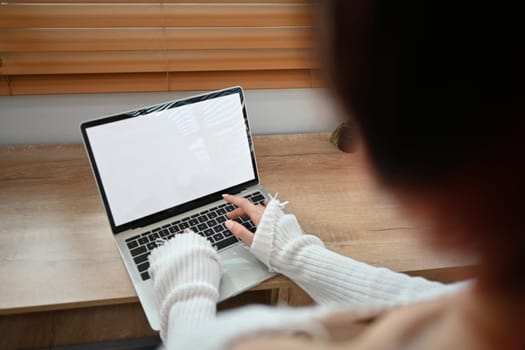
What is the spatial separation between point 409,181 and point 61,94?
3.21 ft

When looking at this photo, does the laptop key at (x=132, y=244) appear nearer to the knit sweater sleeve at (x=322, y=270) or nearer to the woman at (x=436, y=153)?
the knit sweater sleeve at (x=322, y=270)

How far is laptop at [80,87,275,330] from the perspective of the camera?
86cm

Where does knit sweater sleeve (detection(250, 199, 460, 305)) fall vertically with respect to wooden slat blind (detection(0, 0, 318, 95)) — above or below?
below

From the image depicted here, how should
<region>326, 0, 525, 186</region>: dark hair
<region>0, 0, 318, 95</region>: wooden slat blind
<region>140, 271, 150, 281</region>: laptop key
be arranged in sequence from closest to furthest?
<region>326, 0, 525, 186</region>: dark hair, <region>140, 271, 150, 281</region>: laptop key, <region>0, 0, 318, 95</region>: wooden slat blind

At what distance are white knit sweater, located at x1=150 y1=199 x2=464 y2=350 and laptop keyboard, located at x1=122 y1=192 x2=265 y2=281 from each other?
0.22ft

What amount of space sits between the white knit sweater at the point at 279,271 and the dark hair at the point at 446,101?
36cm

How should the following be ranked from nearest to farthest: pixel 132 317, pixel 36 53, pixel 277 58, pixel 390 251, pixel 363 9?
pixel 363 9, pixel 390 251, pixel 36 53, pixel 277 58, pixel 132 317

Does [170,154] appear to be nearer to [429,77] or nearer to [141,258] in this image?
[141,258]

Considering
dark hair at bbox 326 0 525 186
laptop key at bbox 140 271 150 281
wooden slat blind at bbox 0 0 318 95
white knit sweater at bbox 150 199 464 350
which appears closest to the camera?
dark hair at bbox 326 0 525 186

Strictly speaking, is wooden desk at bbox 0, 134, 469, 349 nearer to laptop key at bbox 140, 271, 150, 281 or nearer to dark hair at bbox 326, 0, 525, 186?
laptop key at bbox 140, 271, 150, 281

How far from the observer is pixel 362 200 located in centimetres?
104

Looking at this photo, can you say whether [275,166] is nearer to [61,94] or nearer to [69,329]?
[61,94]

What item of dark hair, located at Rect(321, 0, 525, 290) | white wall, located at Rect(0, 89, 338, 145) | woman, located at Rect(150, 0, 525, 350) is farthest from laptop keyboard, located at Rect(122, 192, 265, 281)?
dark hair, located at Rect(321, 0, 525, 290)

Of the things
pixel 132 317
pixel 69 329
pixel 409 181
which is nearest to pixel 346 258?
pixel 409 181
